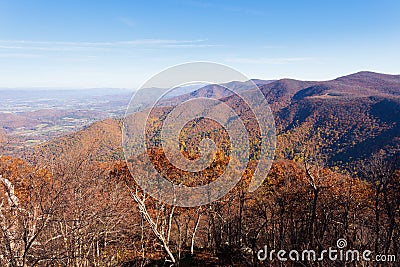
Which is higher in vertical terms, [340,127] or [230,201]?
[230,201]

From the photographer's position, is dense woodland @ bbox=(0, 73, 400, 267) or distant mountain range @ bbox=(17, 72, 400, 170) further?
distant mountain range @ bbox=(17, 72, 400, 170)

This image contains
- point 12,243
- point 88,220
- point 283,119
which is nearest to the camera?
point 12,243

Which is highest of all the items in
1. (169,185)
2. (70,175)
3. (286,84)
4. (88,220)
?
(286,84)

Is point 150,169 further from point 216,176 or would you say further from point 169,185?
point 216,176

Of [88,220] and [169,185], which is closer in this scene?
[88,220]

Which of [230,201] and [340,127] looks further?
[340,127]

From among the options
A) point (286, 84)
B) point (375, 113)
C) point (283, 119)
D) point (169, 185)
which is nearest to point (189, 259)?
point (169, 185)

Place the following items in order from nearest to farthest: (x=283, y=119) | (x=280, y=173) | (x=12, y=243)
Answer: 1. (x=12, y=243)
2. (x=280, y=173)
3. (x=283, y=119)

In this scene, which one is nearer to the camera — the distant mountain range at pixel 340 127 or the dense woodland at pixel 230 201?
the dense woodland at pixel 230 201
